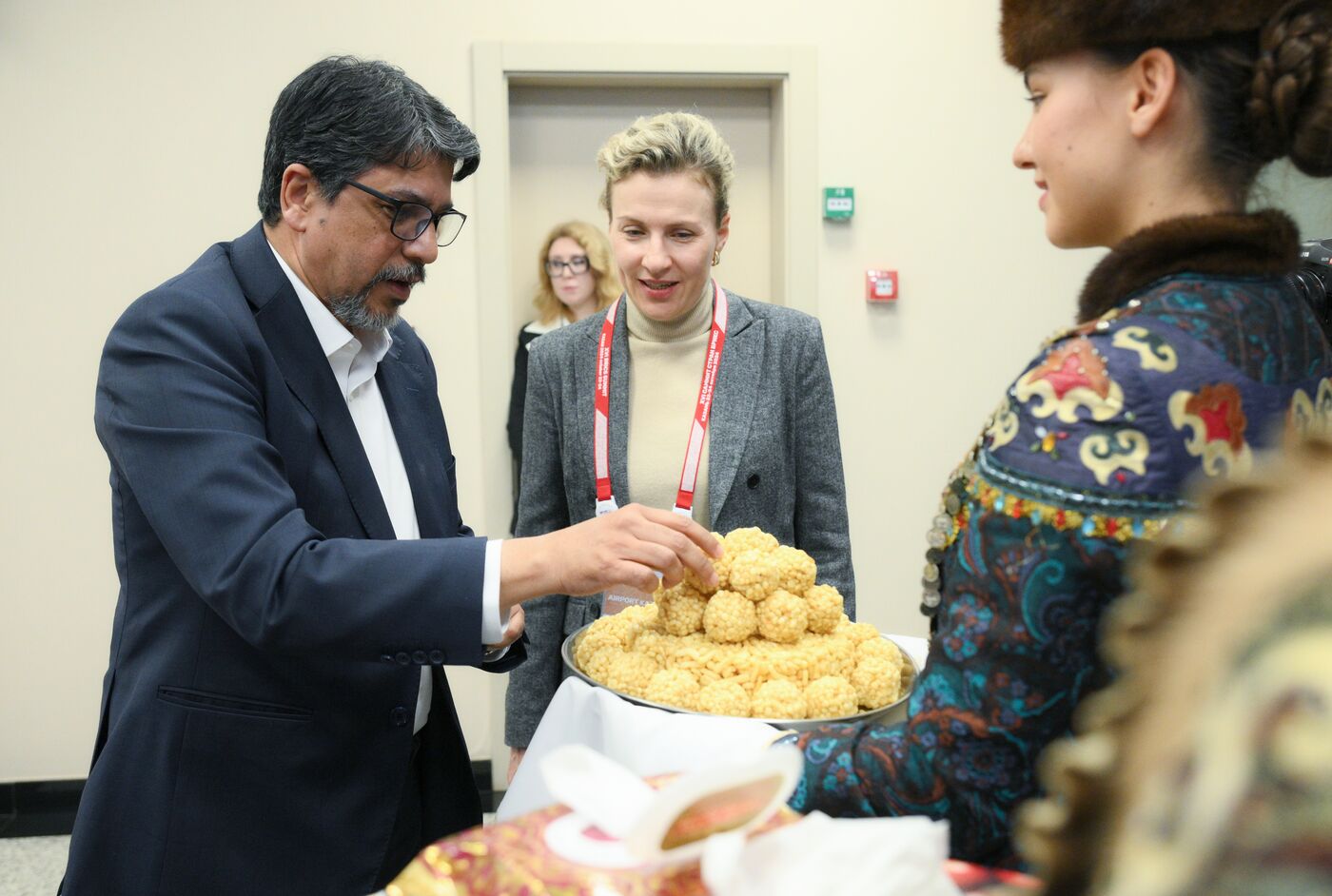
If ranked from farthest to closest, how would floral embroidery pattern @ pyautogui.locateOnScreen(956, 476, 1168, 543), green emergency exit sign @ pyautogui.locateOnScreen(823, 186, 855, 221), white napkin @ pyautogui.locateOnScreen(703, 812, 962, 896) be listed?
green emergency exit sign @ pyautogui.locateOnScreen(823, 186, 855, 221) → floral embroidery pattern @ pyautogui.locateOnScreen(956, 476, 1168, 543) → white napkin @ pyautogui.locateOnScreen(703, 812, 962, 896)

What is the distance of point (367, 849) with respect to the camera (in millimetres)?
1562

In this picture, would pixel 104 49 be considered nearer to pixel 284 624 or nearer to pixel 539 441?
pixel 539 441

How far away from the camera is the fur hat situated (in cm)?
83

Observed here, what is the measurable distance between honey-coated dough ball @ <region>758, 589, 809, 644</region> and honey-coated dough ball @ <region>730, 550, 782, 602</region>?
0.02 metres

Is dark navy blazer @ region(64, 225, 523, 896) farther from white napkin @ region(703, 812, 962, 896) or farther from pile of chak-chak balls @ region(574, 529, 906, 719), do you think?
white napkin @ region(703, 812, 962, 896)

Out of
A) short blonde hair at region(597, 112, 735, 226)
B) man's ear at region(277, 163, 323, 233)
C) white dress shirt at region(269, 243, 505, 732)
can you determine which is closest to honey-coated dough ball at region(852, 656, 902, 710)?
white dress shirt at region(269, 243, 505, 732)

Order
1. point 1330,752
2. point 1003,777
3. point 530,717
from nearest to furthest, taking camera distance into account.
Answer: point 1330,752 < point 1003,777 < point 530,717

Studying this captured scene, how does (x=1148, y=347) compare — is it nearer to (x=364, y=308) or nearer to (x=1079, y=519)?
(x=1079, y=519)

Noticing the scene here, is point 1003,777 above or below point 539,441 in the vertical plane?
below

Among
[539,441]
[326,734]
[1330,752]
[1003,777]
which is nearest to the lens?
[1330,752]

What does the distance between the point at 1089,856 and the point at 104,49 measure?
180 inches

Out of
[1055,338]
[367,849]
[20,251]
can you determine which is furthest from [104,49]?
[1055,338]

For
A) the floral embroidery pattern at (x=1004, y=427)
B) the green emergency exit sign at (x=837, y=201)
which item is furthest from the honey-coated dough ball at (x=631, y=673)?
the green emergency exit sign at (x=837, y=201)

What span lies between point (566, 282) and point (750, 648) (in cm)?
314
